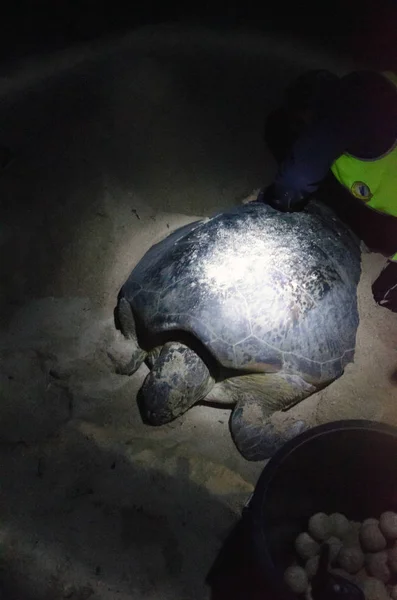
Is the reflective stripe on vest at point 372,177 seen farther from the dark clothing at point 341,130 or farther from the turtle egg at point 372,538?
the turtle egg at point 372,538

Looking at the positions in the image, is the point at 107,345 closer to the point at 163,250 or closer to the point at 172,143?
the point at 163,250

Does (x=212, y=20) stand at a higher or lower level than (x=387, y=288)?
higher

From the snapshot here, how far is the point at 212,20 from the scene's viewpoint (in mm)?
2559

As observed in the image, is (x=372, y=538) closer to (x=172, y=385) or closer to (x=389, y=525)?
(x=389, y=525)

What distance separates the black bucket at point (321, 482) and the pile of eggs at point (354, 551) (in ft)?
0.15

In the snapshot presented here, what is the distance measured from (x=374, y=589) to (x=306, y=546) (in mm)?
209

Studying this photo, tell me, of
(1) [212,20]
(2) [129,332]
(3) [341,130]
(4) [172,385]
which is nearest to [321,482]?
(4) [172,385]

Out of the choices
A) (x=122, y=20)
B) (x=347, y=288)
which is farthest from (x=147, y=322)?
(x=122, y=20)

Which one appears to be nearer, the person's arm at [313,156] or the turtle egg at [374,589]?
the turtle egg at [374,589]

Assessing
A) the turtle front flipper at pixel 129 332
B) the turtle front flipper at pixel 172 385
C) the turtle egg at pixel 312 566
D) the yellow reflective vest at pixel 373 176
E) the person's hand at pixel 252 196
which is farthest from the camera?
the person's hand at pixel 252 196

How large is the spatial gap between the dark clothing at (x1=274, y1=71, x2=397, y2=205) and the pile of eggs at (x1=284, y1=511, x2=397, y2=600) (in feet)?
4.08

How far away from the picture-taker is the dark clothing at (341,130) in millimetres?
2084

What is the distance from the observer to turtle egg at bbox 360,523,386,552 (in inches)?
59.8

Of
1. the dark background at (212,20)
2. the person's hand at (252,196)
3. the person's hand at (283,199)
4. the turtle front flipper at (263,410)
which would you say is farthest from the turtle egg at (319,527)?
the dark background at (212,20)
